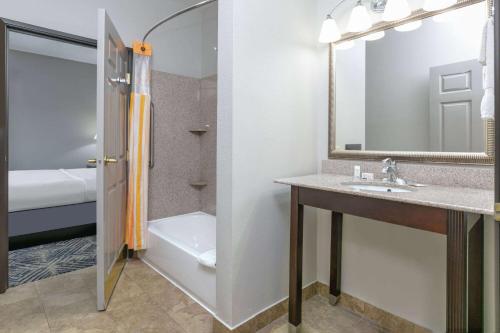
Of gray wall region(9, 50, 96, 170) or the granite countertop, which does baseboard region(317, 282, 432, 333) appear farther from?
gray wall region(9, 50, 96, 170)

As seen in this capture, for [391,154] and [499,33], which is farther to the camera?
[391,154]

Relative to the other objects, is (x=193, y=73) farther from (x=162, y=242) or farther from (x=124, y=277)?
(x=124, y=277)

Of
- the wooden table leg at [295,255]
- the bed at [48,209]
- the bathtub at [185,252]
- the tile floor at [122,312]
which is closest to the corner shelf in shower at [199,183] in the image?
the bathtub at [185,252]

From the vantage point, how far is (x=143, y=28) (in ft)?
8.72

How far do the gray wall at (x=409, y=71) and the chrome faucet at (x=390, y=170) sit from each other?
0.46 feet

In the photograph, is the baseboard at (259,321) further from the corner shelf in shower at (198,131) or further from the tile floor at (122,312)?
the corner shelf in shower at (198,131)

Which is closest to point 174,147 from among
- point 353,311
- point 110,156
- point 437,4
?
point 110,156

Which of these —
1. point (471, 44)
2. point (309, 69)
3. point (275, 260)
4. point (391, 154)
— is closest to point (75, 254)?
point (275, 260)

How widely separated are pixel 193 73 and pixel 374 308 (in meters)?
2.74

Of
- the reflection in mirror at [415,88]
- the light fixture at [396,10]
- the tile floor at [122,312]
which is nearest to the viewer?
the reflection in mirror at [415,88]

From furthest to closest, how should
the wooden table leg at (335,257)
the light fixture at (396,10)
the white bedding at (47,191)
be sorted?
1. the white bedding at (47,191)
2. the wooden table leg at (335,257)
3. the light fixture at (396,10)

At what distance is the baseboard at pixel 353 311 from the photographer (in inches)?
60.3

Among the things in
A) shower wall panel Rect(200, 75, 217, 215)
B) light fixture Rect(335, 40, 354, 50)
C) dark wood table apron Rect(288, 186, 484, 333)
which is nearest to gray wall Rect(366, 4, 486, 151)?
light fixture Rect(335, 40, 354, 50)

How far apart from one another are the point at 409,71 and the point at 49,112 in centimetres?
565
